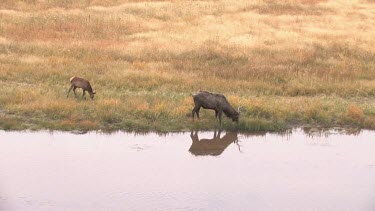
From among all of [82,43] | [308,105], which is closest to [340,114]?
[308,105]

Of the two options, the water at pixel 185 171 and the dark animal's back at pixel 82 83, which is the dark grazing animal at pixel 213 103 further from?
the dark animal's back at pixel 82 83

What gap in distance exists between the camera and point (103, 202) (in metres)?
16.3

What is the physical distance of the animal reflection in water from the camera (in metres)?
21.3

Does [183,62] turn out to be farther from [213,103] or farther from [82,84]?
[213,103]

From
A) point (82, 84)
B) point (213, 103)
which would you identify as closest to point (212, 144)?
point (213, 103)

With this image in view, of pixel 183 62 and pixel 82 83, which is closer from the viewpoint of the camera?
pixel 82 83

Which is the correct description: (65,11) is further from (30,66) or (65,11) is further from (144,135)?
(144,135)

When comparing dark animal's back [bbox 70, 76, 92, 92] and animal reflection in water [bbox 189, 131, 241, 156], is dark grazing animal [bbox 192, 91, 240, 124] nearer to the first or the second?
animal reflection in water [bbox 189, 131, 241, 156]

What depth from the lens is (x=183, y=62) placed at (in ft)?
108

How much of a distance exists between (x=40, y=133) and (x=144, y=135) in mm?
3240

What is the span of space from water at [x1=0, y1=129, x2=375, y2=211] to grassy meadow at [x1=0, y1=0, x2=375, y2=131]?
1.50 meters

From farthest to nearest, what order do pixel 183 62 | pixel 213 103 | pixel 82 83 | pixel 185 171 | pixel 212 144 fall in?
1. pixel 183 62
2. pixel 82 83
3. pixel 213 103
4. pixel 212 144
5. pixel 185 171

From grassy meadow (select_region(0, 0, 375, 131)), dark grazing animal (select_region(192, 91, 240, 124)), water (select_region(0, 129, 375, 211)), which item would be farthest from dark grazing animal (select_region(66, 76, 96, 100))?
dark grazing animal (select_region(192, 91, 240, 124))

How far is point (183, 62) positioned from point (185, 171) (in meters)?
14.6
